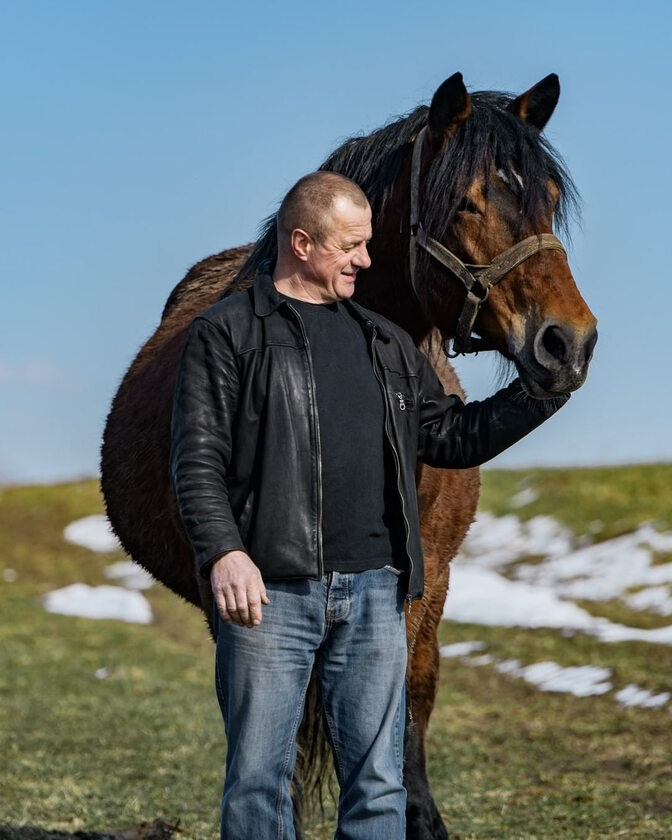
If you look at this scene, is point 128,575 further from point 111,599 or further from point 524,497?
point 524,497

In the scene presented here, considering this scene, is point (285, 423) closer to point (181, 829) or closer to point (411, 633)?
point (411, 633)

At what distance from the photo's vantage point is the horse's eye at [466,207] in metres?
4.00

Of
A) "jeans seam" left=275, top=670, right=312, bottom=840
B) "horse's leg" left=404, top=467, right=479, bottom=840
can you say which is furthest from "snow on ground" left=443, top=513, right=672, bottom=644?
"jeans seam" left=275, top=670, right=312, bottom=840

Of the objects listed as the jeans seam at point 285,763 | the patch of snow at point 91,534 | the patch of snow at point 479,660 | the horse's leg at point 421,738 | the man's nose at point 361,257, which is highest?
the man's nose at point 361,257

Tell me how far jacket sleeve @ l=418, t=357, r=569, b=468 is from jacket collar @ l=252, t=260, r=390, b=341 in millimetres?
231

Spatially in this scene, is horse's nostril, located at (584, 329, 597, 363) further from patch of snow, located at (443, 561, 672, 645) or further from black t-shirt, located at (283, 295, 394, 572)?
patch of snow, located at (443, 561, 672, 645)

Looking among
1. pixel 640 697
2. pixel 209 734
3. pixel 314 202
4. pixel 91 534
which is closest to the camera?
pixel 314 202

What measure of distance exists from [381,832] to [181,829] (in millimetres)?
3177

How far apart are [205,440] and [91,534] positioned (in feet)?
79.2

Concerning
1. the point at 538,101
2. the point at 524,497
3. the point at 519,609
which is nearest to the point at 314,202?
the point at 538,101

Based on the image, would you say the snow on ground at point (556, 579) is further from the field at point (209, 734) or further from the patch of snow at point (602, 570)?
the field at point (209, 734)

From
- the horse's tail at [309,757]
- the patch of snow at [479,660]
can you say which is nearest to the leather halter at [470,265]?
the horse's tail at [309,757]

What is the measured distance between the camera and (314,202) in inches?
140

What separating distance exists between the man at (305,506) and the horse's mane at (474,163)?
0.46 m
